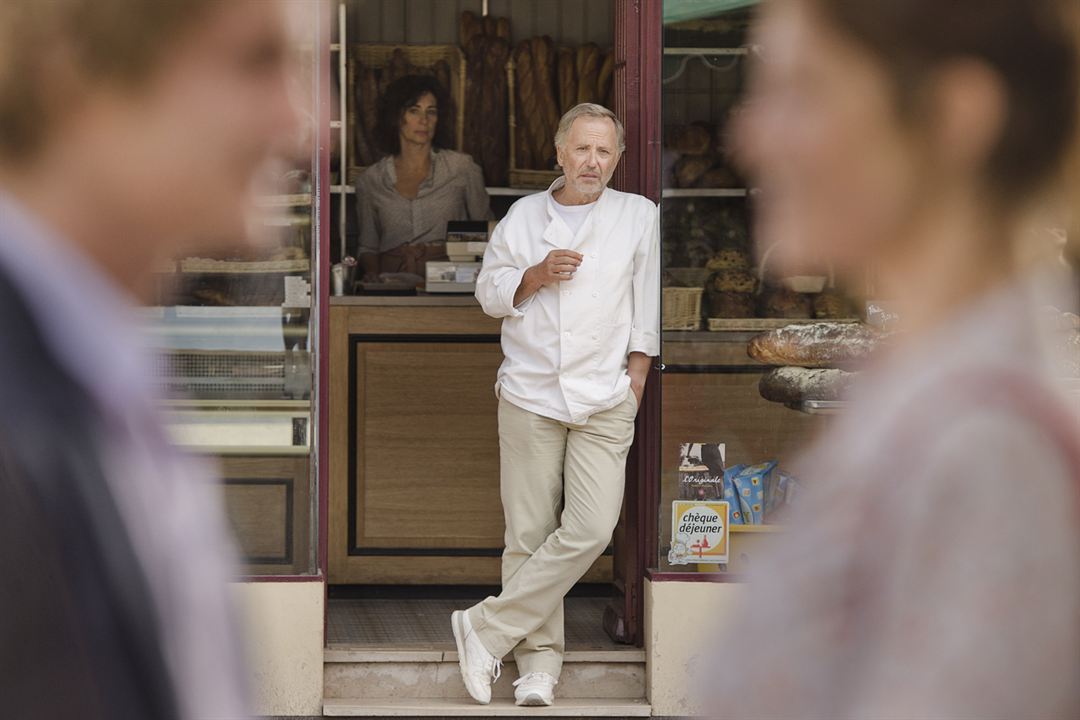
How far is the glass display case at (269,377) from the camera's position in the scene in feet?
16.9

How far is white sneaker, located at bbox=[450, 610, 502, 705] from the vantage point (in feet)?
17.3

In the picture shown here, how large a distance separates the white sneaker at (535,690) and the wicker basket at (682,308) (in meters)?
1.21

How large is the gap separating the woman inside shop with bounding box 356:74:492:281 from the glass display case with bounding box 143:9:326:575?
2404 millimetres

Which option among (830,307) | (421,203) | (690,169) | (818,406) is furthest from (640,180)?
(421,203)

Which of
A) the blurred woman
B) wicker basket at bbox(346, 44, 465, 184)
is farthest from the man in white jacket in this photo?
the blurred woman

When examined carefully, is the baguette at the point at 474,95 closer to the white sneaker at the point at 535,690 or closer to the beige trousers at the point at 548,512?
the beige trousers at the point at 548,512

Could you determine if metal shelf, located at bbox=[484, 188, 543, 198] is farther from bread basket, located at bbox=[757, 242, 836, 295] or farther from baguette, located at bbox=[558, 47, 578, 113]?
bread basket, located at bbox=[757, 242, 836, 295]

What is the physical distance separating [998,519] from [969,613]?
6 centimetres

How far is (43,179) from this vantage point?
102cm

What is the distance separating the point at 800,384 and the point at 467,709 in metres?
1.51

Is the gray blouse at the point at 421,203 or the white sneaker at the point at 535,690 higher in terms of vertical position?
the gray blouse at the point at 421,203

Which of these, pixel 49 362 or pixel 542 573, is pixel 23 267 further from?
pixel 542 573

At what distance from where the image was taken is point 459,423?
6547 mm

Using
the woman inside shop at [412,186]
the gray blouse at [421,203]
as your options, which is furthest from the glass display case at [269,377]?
the gray blouse at [421,203]
